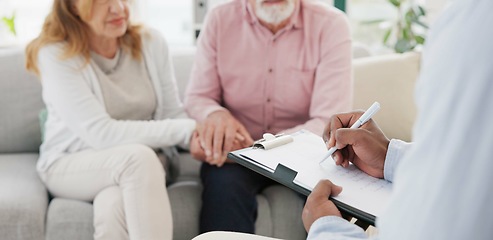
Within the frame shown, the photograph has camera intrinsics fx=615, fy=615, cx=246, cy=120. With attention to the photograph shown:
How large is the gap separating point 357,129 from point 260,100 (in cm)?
97

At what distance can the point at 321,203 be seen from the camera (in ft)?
3.58

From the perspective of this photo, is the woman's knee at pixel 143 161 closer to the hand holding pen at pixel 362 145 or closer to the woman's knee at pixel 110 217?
the woman's knee at pixel 110 217

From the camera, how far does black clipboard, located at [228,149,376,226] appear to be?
3.46 ft

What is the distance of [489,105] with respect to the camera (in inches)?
25.5

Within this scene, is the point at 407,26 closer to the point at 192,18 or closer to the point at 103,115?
→ the point at 192,18

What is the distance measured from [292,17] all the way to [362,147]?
104cm

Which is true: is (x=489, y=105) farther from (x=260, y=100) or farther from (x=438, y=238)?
(x=260, y=100)

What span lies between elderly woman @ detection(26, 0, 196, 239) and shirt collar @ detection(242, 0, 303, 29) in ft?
1.20

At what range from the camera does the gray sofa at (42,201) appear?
1.85 meters

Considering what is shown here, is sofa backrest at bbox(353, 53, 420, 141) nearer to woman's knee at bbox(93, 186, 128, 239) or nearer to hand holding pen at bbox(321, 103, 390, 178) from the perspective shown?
woman's knee at bbox(93, 186, 128, 239)

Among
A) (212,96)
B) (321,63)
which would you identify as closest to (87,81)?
(212,96)

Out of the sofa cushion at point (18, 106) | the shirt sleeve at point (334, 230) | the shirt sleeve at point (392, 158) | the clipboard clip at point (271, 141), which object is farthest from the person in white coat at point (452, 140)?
the sofa cushion at point (18, 106)

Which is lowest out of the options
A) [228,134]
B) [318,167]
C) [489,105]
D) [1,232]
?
[1,232]

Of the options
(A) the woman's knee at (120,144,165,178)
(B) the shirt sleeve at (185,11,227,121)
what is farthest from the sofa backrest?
(A) the woman's knee at (120,144,165,178)
